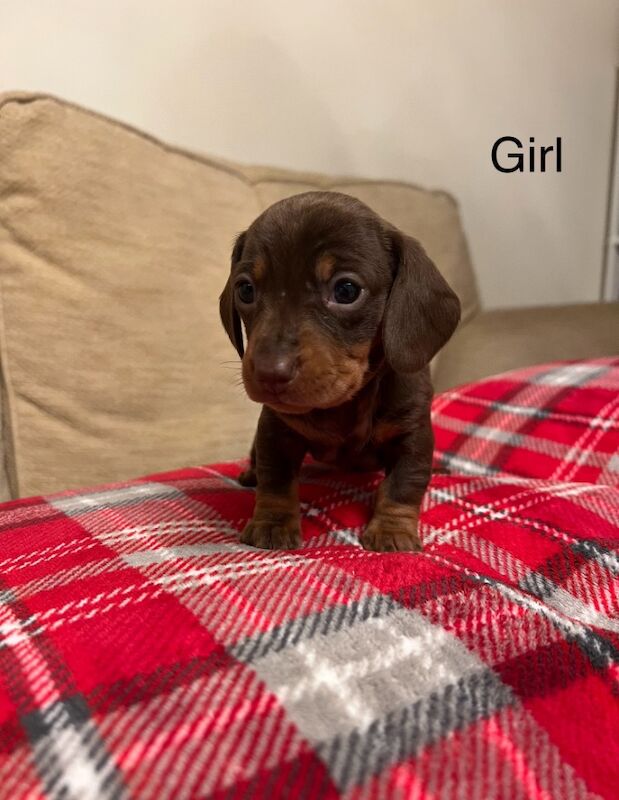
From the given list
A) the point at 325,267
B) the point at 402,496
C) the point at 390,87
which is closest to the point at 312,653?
the point at 402,496

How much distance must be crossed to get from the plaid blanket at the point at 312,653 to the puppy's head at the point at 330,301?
300mm

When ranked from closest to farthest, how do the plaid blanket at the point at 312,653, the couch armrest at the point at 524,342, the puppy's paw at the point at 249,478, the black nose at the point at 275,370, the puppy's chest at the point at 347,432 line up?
the plaid blanket at the point at 312,653, the black nose at the point at 275,370, the puppy's chest at the point at 347,432, the puppy's paw at the point at 249,478, the couch armrest at the point at 524,342

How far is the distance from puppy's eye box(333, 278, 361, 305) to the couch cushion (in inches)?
33.3

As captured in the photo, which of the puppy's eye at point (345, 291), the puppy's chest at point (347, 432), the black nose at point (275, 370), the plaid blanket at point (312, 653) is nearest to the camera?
the plaid blanket at point (312, 653)

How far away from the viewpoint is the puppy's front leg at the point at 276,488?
3.85ft

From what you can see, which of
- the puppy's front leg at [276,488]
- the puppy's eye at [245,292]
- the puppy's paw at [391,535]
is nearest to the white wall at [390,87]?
the puppy's eye at [245,292]

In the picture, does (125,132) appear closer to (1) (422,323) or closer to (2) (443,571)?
(1) (422,323)

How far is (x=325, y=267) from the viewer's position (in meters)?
1.13

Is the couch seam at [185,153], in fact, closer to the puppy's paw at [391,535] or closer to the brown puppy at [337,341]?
the brown puppy at [337,341]

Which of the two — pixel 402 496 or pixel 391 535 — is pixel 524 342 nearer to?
pixel 402 496

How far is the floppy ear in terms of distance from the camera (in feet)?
3.86

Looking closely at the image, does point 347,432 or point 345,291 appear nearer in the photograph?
point 345,291

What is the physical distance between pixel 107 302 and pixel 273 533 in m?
0.91

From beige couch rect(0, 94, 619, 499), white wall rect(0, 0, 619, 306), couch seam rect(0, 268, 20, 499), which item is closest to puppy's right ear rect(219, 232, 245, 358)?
beige couch rect(0, 94, 619, 499)
